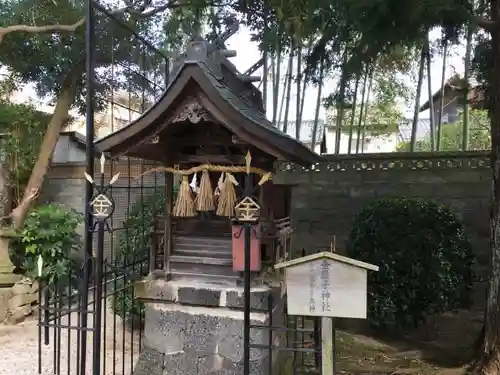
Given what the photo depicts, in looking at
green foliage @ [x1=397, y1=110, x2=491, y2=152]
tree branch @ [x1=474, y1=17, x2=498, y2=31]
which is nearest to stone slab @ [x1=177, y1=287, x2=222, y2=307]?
tree branch @ [x1=474, y1=17, x2=498, y2=31]

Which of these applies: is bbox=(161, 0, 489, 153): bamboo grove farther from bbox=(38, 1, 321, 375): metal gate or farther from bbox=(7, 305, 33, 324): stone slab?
bbox=(7, 305, 33, 324): stone slab

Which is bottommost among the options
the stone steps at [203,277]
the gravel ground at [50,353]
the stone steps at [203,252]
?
the gravel ground at [50,353]

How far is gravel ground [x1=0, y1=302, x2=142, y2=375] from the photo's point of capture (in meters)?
5.46

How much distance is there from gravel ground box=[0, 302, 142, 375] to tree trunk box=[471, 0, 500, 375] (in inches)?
150

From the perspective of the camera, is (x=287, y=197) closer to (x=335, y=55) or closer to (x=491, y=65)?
(x=335, y=55)

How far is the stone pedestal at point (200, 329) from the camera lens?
4.50 meters

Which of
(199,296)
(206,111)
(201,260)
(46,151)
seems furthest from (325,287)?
(46,151)

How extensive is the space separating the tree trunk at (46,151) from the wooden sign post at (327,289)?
6.27 m

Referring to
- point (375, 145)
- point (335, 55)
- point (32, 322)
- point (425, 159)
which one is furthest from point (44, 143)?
point (375, 145)

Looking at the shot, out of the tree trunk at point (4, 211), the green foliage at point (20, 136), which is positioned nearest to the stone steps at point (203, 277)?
the tree trunk at point (4, 211)

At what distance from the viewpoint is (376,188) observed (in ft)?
27.8

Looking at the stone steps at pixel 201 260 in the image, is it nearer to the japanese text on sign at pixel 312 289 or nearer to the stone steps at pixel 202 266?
the stone steps at pixel 202 266

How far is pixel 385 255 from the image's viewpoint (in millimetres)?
6316

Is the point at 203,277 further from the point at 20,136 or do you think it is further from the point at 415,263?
the point at 20,136
